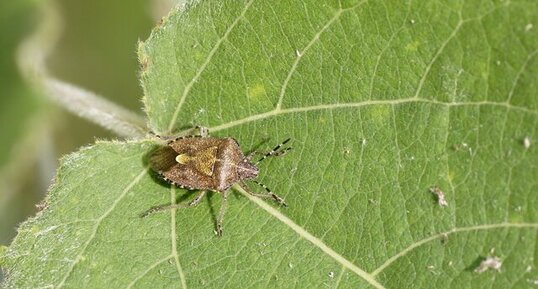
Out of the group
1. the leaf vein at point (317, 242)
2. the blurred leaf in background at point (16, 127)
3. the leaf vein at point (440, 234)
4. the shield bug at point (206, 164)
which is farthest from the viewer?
the blurred leaf in background at point (16, 127)

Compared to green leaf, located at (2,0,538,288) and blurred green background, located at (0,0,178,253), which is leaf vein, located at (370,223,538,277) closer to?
green leaf, located at (2,0,538,288)

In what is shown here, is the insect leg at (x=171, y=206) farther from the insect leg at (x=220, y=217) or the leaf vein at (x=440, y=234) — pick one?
the leaf vein at (x=440, y=234)

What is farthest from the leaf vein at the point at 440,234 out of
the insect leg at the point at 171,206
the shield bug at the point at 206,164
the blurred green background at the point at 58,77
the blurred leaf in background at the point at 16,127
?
the blurred leaf in background at the point at 16,127

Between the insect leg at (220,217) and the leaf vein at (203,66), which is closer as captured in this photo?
the leaf vein at (203,66)

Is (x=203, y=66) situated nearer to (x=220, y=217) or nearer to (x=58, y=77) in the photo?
(x=220, y=217)

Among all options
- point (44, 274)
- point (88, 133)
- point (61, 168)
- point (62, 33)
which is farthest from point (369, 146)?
point (62, 33)
